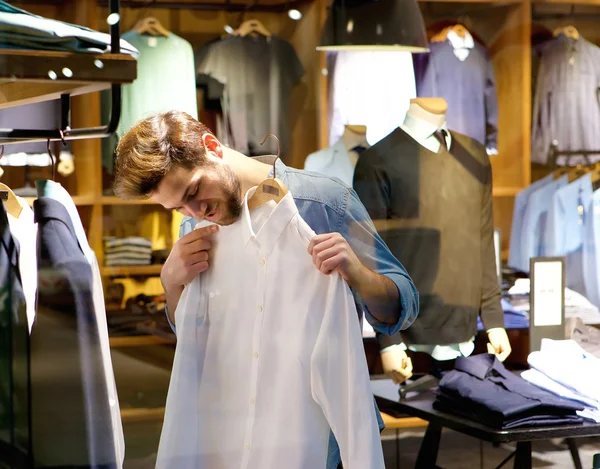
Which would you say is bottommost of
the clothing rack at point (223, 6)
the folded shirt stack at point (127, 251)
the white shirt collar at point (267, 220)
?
the folded shirt stack at point (127, 251)

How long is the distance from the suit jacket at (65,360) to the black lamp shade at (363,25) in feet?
2.63

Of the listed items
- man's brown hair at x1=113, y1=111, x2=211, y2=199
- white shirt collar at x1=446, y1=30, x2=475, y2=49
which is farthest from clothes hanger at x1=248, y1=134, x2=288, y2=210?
white shirt collar at x1=446, y1=30, x2=475, y2=49

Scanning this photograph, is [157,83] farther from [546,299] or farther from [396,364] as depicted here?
[546,299]

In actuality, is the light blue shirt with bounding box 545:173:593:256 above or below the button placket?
above

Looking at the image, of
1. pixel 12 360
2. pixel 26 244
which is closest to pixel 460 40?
pixel 26 244

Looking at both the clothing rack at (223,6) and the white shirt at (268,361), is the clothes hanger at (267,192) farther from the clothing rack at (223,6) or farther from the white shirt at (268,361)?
the clothing rack at (223,6)

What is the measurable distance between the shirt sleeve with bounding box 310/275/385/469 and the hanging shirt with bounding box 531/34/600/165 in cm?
97

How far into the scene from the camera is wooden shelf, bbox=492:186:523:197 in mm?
2156

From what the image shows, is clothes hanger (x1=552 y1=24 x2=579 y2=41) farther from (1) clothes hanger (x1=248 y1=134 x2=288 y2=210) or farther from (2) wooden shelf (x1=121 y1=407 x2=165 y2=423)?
(2) wooden shelf (x1=121 y1=407 x2=165 y2=423)

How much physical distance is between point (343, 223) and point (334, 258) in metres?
0.12

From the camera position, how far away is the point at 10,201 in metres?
1.43

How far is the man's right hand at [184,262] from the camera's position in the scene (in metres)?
1.56

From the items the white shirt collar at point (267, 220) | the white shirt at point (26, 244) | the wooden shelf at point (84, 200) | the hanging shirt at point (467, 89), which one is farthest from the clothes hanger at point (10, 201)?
the hanging shirt at point (467, 89)

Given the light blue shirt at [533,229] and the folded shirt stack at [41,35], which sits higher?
the folded shirt stack at [41,35]
